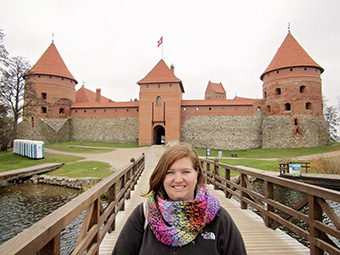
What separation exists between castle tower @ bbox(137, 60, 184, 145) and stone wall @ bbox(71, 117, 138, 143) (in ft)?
6.75

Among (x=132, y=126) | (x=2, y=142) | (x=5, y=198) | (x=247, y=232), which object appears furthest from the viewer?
(x=132, y=126)

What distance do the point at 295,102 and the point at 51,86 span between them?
26.4m

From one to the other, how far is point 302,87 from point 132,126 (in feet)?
60.2

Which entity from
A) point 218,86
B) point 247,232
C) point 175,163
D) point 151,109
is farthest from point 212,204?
point 218,86

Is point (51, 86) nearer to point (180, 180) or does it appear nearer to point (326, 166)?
point (326, 166)

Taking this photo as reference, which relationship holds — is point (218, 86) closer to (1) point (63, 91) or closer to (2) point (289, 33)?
(2) point (289, 33)

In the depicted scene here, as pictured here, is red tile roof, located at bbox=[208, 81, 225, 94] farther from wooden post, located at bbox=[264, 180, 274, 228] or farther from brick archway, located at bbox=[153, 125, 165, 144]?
wooden post, located at bbox=[264, 180, 274, 228]

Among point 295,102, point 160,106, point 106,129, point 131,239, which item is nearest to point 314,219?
point 131,239

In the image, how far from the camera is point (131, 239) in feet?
4.22

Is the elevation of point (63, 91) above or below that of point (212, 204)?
above

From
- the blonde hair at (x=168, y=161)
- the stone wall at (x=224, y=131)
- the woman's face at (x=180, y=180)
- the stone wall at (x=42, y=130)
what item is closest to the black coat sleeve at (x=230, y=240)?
the woman's face at (x=180, y=180)

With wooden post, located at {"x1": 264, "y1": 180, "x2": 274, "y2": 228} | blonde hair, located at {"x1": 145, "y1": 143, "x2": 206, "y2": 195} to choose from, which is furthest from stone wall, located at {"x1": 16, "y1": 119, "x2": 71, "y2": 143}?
blonde hair, located at {"x1": 145, "y1": 143, "x2": 206, "y2": 195}

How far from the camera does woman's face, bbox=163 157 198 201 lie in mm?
1381

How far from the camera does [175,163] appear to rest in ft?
4.62
